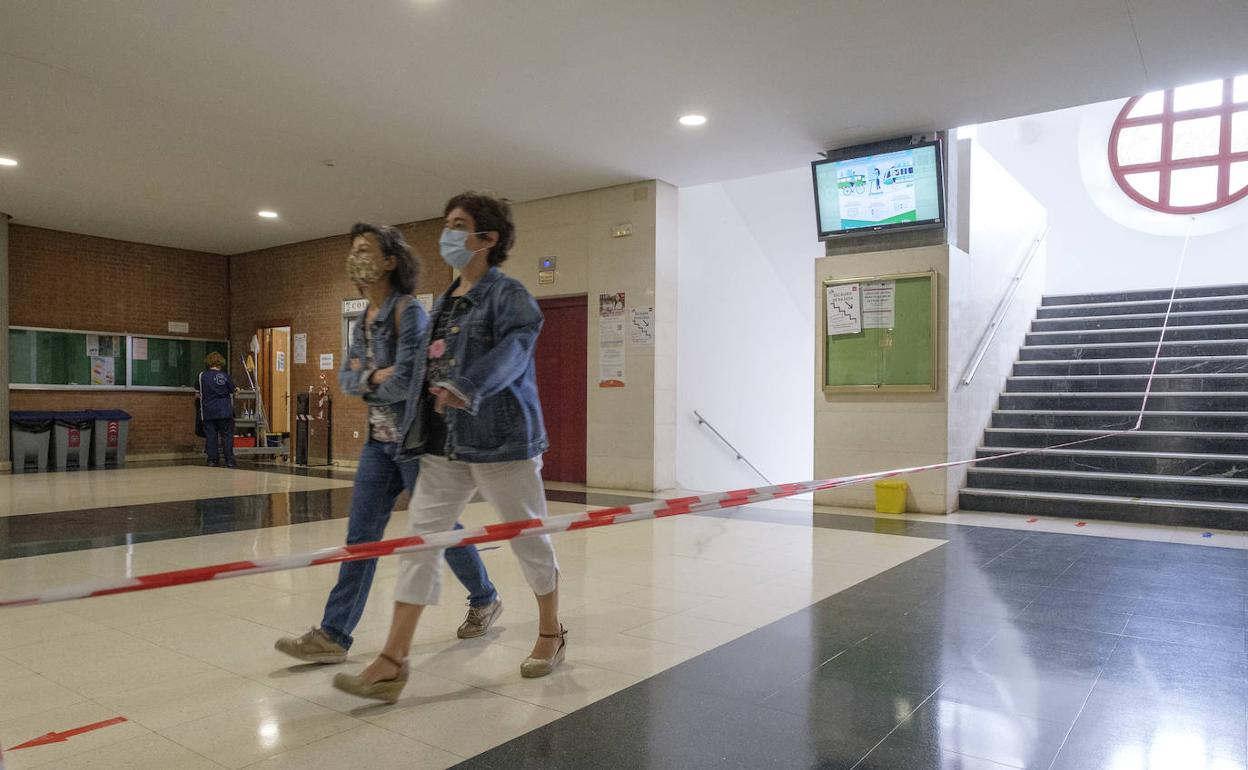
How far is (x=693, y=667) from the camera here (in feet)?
8.09

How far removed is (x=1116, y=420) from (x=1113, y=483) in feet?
3.35

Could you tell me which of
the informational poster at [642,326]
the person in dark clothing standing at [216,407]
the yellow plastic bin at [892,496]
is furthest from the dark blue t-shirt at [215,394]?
the yellow plastic bin at [892,496]

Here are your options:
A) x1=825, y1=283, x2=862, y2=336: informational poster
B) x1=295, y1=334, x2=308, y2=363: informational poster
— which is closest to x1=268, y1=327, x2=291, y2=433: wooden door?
x1=295, y1=334, x2=308, y2=363: informational poster

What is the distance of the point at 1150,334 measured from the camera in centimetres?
769

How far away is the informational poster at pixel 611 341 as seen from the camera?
758 centimetres

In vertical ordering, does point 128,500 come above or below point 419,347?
below

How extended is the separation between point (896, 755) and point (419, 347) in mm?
1594

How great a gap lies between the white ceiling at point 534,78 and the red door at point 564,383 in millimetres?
1285

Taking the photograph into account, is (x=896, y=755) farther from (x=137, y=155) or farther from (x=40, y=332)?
(x=40, y=332)

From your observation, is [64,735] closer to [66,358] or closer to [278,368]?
[66,358]

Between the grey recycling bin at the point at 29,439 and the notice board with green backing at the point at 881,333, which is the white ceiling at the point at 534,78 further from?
the grey recycling bin at the point at 29,439

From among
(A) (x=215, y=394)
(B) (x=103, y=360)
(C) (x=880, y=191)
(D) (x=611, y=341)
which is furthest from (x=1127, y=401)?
(B) (x=103, y=360)

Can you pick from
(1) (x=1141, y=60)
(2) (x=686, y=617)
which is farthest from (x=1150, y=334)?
(2) (x=686, y=617)

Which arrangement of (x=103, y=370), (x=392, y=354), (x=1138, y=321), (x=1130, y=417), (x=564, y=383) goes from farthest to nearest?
1. (x=103, y=370)
2. (x=564, y=383)
3. (x=1138, y=321)
4. (x=1130, y=417)
5. (x=392, y=354)
